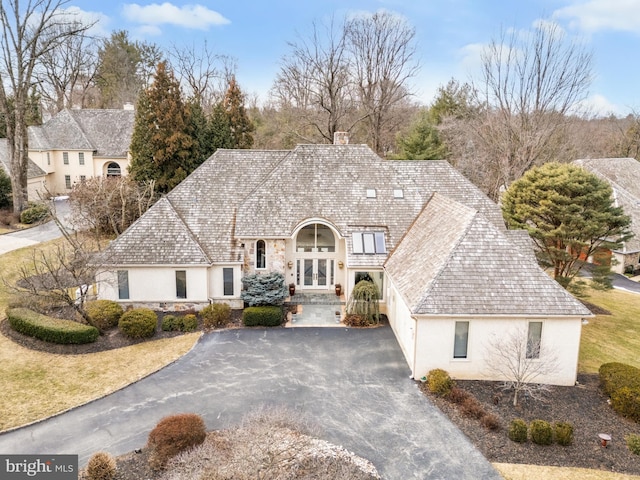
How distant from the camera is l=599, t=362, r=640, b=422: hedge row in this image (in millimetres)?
15297

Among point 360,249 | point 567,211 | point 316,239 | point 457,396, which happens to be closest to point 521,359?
point 457,396

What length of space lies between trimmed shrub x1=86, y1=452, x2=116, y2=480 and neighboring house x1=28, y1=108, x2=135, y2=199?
1650 inches

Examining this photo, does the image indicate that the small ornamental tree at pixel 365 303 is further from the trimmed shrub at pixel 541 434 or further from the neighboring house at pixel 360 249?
the trimmed shrub at pixel 541 434

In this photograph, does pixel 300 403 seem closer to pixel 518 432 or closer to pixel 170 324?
pixel 518 432

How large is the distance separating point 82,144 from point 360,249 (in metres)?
38.7

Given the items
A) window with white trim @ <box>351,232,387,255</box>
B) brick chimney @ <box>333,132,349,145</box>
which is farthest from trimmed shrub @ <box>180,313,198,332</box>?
brick chimney @ <box>333,132,349,145</box>

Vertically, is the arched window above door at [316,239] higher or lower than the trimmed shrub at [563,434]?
higher

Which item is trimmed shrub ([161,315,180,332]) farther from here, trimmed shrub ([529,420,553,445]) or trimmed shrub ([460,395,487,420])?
trimmed shrub ([529,420,553,445])

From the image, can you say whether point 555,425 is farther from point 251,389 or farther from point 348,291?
point 348,291

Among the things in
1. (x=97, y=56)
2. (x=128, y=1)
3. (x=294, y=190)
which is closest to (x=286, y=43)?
(x=128, y=1)

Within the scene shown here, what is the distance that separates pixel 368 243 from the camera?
79.5 ft

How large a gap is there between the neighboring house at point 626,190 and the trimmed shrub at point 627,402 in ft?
75.0

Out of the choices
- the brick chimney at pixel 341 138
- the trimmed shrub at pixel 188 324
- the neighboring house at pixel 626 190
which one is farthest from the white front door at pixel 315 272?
the neighboring house at pixel 626 190

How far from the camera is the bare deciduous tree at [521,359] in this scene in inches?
659
